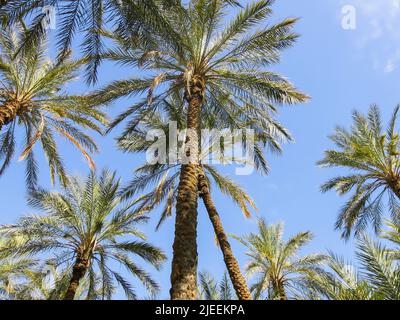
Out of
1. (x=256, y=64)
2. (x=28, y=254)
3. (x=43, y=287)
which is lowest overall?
(x=43, y=287)

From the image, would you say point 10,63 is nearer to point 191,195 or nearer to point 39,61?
point 39,61

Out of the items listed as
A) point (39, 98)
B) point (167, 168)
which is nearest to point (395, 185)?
point (167, 168)

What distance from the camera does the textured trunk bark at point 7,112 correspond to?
1062cm

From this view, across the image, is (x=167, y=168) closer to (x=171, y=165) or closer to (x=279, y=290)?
(x=171, y=165)

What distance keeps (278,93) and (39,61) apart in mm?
8420

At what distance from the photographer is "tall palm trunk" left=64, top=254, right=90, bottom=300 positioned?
11.8 m

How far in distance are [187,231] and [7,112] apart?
6.86 metres

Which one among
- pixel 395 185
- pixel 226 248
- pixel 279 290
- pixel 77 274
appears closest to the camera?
pixel 226 248

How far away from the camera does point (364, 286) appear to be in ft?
19.6

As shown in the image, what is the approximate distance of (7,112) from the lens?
10.9 meters

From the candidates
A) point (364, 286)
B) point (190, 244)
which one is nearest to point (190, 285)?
point (190, 244)

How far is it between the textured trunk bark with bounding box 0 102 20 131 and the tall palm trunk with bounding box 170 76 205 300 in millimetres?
5414

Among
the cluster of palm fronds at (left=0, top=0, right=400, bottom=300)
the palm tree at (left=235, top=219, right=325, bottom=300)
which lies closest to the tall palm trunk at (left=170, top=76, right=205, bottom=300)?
the cluster of palm fronds at (left=0, top=0, right=400, bottom=300)

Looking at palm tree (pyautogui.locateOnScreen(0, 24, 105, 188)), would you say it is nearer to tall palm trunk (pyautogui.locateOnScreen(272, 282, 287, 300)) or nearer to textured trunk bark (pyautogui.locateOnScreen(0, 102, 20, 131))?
textured trunk bark (pyautogui.locateOnScreen(0, 102, 20, 131))
